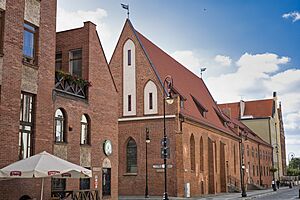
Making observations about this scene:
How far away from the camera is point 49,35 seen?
63.1 feet

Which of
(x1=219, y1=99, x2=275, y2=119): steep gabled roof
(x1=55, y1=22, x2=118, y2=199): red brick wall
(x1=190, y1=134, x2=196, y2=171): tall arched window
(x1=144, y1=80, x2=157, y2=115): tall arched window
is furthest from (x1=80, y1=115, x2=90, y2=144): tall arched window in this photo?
(x1=219, y1=99, x2=275, y2=119): steep gabled roof

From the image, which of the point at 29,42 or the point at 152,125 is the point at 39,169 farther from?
the point at 152,125

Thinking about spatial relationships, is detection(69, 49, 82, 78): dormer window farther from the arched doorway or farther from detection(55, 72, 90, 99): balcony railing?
the arched doorway

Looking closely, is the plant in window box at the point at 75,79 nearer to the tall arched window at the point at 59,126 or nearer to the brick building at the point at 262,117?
the tall arched window at the point at 59,126

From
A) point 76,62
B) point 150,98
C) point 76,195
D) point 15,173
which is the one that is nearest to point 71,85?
point 76,62

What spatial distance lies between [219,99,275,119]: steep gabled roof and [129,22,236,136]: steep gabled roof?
91.4ft

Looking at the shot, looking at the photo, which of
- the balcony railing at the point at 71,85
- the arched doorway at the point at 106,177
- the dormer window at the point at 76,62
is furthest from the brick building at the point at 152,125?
the balcony railing at the point at 71,85

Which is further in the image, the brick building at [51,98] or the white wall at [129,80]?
A: the white wall at [129,80]

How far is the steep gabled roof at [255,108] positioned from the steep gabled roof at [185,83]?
27866 mm

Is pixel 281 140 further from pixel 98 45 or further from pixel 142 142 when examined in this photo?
pixel 98 45

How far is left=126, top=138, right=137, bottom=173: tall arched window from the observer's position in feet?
119

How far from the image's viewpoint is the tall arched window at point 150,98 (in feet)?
118

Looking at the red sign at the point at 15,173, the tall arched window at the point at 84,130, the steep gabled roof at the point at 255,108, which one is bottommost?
the red sign at the point at 15,173

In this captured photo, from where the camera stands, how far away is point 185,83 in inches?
1762
